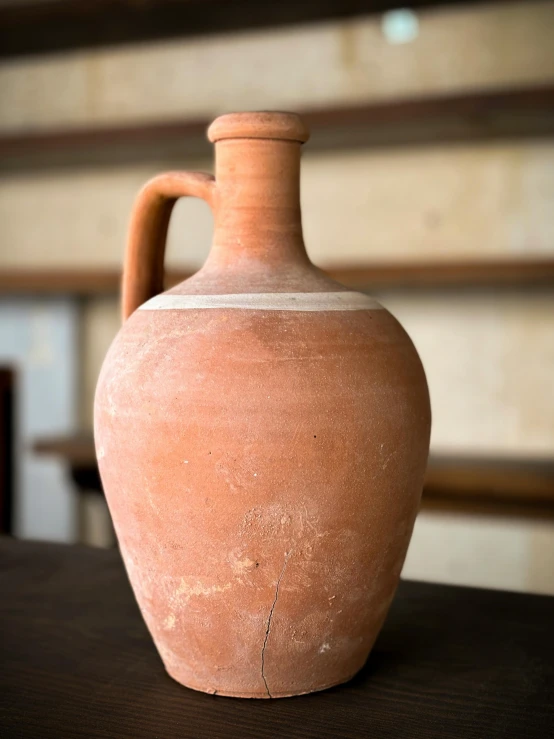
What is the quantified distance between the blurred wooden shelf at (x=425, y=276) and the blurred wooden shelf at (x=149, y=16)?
0.69 metres

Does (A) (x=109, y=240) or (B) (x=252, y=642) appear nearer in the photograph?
(B) (x=252, y=642)

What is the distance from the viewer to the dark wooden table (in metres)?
0.92

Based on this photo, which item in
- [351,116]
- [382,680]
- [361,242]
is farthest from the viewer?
[361,242]

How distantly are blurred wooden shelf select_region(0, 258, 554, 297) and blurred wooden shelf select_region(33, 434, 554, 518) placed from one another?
1.51 feet

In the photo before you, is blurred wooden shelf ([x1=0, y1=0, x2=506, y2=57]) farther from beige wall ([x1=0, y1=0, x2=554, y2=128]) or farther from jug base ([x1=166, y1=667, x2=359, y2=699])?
jug base ([x1=166, y1=667, x2=359, y2=699])

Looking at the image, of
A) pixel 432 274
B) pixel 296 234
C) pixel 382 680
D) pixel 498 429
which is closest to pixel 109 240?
pixel 432 274

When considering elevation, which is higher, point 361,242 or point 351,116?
point 351,116

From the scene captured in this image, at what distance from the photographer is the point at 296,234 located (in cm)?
108

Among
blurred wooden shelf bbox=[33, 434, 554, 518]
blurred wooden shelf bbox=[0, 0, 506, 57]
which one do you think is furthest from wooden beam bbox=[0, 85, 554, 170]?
blurred wooden shelf bbox=[33, 434, 554, 518]

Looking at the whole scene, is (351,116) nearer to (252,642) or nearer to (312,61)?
(312,61)

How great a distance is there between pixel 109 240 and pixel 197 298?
2033mm

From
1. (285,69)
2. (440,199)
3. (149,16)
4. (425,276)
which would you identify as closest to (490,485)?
(425,276)

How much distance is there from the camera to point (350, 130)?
2371 millimetres

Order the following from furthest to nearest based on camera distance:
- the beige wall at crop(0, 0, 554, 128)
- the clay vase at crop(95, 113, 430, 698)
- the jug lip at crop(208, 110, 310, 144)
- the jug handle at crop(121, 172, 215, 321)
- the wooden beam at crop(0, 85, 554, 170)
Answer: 1. the beige wall at crop(0, 0, 554, 128)
2. the wooden beam at crop(0, 85, 554, 170)
3. the jug handle at crop(121, 172, 215, 321)
4. the jug lip at crop(208, 110, 310, 144)
5. the clay vase at crop(95, 113, 430, 698)
